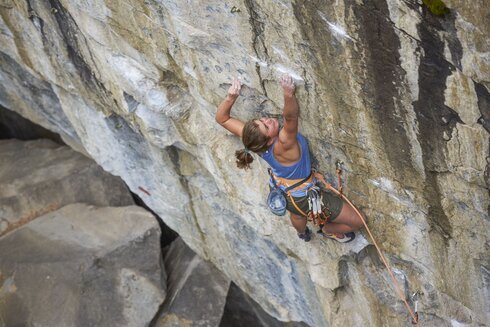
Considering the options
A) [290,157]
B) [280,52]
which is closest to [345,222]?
[290,157]

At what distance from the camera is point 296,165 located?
596 cm

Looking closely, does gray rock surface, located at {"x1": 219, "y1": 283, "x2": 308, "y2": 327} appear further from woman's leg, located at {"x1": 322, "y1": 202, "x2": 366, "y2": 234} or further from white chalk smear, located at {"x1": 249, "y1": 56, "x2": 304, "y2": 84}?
white chalk smear, located at {"x1": 249, "y1": 56, "x2": 304, "y2": 84}

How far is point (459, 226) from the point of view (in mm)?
5633

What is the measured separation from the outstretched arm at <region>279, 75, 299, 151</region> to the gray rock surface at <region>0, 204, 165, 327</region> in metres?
4.75

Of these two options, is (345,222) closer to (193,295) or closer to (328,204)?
(328,204)

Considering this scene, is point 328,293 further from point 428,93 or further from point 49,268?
point 49,268

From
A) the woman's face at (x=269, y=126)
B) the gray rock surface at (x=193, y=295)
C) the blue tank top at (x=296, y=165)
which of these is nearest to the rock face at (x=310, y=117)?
the blue tank top at (x=296, y=165)

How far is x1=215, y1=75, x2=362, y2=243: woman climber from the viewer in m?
5.62

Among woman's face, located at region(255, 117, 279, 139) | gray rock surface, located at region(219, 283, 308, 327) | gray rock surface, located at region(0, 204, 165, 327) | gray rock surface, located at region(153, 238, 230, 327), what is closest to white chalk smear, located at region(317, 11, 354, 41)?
woman's face, located at region(255, 117, 279, 139)

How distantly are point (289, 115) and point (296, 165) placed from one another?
62 centimetres

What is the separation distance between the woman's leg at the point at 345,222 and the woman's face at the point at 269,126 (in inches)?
43.2

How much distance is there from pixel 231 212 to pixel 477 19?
4.76m

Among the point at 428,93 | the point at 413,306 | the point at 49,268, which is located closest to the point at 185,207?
the point at 49,268

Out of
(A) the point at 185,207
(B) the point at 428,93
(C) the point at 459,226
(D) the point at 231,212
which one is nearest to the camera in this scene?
(B) the point at 428,93
